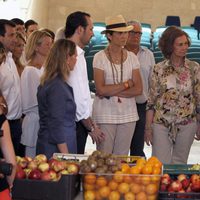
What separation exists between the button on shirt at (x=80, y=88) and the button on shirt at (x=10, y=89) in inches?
27.1

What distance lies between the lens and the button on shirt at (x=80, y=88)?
15.2 ft

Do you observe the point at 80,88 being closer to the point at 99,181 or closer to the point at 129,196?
the point at 99,181

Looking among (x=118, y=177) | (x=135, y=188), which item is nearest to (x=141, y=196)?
(x=135, y=188)

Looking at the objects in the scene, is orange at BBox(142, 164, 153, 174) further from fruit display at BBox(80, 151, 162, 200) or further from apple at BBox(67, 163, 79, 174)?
apple at BBox(67, 163, 79, 174)

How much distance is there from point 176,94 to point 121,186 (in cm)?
170

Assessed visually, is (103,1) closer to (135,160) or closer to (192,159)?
(192,159)

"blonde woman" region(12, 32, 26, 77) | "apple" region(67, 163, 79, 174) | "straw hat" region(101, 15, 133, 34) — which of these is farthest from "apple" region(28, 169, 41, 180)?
"blonde woman" region(12, 32, 26, 77)

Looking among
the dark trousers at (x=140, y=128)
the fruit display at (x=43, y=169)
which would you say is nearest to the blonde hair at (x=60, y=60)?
the fruit display at (x=43, y=169)

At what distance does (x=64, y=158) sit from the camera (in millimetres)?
3758

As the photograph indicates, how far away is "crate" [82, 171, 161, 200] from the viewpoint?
3.31m

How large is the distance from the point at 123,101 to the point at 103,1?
12.1 meters

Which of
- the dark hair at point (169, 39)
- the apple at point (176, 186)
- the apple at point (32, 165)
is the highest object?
the dark hair at point (169, 39)

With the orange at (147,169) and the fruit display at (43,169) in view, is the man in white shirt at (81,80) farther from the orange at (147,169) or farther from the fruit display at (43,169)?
the orange at (147,169)

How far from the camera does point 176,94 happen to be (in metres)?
4.87
